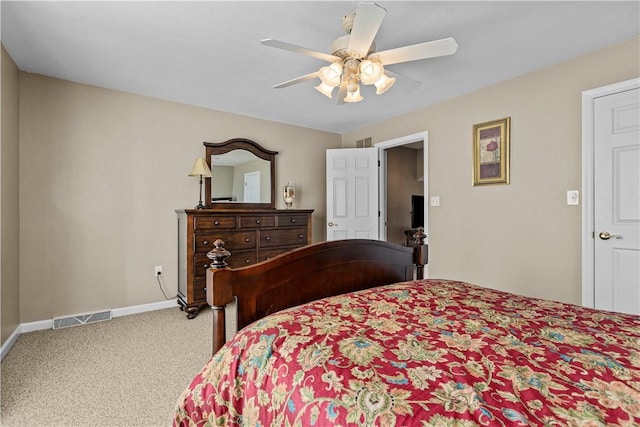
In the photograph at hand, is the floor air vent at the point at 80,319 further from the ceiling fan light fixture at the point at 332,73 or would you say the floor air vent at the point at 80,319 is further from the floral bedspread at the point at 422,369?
the ceiling fan light fixture at the point at 332,73

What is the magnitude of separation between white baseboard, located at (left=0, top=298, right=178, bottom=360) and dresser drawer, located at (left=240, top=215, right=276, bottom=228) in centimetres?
118

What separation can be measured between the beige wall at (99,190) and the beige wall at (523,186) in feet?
9.24

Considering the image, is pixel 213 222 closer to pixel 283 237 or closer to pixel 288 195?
pixel 283 237

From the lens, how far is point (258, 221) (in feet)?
12.0

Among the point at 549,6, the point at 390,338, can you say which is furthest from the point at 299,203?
the point at 390,338

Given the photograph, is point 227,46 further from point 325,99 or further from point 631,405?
point 631,405

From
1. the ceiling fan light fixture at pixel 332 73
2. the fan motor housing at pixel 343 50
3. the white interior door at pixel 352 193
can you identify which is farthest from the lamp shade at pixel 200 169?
the fan motor housing at pixel 343 50

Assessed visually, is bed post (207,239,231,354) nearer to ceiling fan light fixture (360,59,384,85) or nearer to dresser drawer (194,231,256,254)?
ceiling fan light fixture (360,59,384,85)

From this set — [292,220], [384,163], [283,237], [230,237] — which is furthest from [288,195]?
[384,163]

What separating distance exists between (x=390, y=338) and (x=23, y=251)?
133 inches

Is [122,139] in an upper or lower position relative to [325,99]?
lower

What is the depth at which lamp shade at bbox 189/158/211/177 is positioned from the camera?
11.4 feet

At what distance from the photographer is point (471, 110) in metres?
3.31

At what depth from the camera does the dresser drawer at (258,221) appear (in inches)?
140
